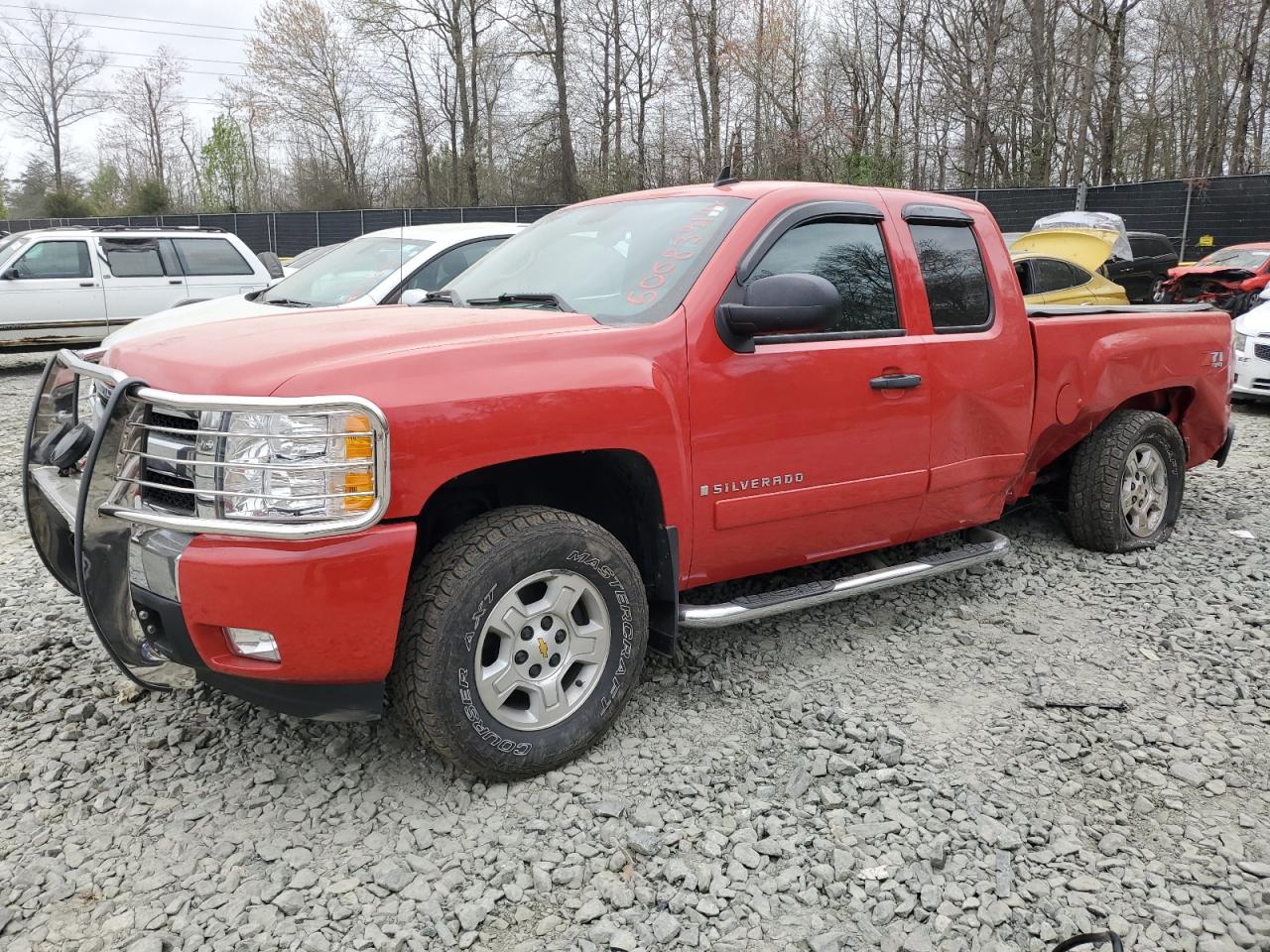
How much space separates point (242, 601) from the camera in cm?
241

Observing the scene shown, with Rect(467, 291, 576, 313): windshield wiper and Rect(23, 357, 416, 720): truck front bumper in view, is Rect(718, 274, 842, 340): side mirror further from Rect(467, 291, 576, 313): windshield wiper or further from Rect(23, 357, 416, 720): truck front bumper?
Rect(23, 357, 416, 720): truck front bumper

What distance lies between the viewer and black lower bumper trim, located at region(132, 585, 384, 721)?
8.27 ft

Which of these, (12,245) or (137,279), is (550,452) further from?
(12,245)

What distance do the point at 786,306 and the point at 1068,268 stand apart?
986 cm

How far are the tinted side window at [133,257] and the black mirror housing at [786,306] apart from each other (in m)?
11.7

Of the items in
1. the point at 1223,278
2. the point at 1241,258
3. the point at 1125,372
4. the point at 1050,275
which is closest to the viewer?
the point at 1125,372

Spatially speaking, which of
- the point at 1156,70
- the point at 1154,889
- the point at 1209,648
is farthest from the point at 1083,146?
the point at 1154,889

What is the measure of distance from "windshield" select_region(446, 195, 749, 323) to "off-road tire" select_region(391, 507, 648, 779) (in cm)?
80

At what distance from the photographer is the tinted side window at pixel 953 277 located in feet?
13.0

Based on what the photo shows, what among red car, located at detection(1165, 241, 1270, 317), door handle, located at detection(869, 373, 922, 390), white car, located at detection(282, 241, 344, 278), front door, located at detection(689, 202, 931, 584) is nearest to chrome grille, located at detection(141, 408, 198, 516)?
front door, located at detection(689, 202, 931, 584)

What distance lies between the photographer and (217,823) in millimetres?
2758

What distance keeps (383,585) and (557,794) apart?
0.89m

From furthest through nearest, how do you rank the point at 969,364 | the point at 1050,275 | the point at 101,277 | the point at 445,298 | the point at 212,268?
1. the point at 212,268
2. the point at 101,277
3. the point at 1050,275
4. the point at 969,364
5. the point at 445,298

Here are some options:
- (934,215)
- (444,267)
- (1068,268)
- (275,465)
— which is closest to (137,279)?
(444,267)
